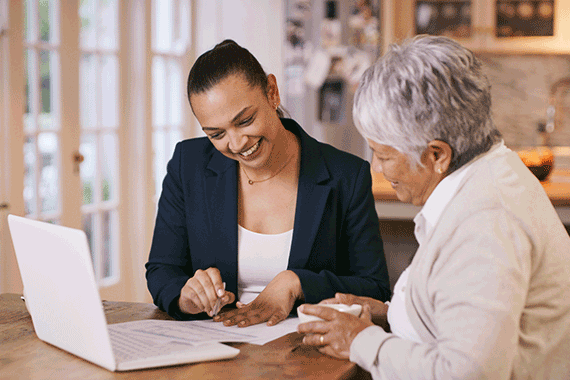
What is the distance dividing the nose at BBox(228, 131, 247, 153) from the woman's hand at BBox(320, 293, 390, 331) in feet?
1.38

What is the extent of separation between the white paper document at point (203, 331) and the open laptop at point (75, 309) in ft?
0.09

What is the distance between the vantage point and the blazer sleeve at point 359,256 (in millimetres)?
1417

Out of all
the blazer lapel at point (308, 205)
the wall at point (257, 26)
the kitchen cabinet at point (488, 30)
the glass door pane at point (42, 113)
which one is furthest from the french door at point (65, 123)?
the kitchen cabinet at point (488, 30)

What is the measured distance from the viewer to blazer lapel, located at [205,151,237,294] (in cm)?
152

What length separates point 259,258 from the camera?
5.01 ft

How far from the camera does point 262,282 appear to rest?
1.54 meters

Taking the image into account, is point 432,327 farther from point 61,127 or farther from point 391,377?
point 61,127

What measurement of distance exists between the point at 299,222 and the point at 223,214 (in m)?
0.20

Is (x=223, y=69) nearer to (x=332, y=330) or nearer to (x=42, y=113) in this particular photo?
(x=332, y=330)

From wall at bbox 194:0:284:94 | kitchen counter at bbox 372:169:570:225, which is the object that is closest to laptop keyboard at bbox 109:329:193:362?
kitchen counter at bbox 372:169:570:225

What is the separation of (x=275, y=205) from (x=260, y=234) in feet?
0.33

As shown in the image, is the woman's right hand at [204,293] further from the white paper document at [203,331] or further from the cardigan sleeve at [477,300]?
the cardigan sleeve at [477,300]

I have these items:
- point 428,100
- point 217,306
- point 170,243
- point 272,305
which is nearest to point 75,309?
point 217,306

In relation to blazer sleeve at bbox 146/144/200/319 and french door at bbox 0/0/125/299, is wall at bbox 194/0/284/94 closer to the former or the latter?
french door at bbox 0/0/125/299
